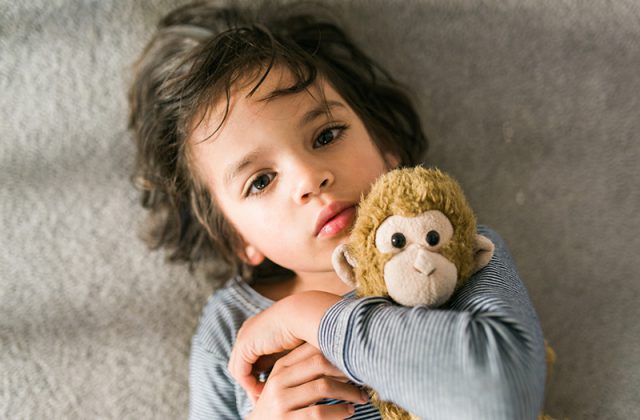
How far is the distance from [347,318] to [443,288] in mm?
114

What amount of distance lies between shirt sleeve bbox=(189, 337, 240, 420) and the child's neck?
158 mm

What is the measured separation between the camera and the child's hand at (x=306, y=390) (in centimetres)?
72

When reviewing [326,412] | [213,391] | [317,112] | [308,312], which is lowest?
[213,391]

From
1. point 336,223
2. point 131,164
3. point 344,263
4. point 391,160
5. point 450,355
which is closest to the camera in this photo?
point 450,355

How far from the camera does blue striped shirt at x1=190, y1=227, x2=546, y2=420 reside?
0.53 meters

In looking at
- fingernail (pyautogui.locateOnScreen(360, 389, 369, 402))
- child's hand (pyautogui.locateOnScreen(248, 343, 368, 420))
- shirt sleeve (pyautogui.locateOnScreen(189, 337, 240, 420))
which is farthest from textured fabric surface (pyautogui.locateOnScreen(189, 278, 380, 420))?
fingernail (pyautogui.locateOnScreen(360, 389, 369, 402))

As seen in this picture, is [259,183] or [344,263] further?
[259,183]

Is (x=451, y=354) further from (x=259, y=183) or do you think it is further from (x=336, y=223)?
(x=259, y=183)

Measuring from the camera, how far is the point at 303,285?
0.97 meters

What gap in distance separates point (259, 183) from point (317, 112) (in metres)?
0.14

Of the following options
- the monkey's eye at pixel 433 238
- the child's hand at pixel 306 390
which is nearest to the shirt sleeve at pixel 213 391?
the child's hand at pixel 306 390

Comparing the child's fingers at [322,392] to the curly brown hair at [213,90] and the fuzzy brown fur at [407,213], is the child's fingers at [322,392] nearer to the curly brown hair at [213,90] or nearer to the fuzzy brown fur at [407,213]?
the fuzzy brown fur at [407,213]

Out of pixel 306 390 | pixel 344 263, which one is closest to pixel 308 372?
pixel 306 390

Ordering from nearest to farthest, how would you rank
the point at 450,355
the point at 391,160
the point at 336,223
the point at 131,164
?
the point at 450,355
the point at 336,223
the point at 391,160
the point at 131,164
